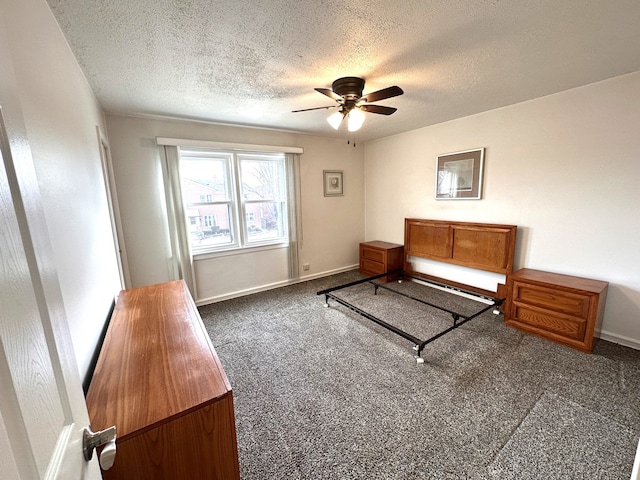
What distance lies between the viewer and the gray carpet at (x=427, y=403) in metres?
1.44

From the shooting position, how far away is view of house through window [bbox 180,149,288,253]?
343cm

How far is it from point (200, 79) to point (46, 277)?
6.94 feet

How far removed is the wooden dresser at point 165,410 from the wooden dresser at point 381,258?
3284 mm

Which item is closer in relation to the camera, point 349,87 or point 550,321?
point 349,87

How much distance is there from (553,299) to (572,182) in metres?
1.17

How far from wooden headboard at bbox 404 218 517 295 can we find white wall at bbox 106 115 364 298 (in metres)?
1.17

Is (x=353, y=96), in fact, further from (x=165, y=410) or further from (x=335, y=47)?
(x=165, y=410)

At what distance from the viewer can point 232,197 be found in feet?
11.9

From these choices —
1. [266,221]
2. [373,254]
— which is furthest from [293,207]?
[373,254]

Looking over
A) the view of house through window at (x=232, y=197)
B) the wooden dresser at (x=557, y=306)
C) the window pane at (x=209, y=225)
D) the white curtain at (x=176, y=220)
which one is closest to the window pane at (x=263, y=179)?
the view of house through window at (x=232, y=197)

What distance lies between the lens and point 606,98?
2.36 metres

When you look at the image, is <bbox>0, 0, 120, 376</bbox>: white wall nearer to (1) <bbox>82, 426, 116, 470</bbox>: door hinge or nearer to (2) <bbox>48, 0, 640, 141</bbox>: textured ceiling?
(2) <bbox>48, 0, 640, 141</bbox>: textured ceiling

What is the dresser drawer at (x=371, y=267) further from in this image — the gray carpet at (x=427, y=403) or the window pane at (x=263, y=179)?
the window pane at (x=263, y=179)

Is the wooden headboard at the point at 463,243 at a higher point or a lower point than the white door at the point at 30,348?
lower
